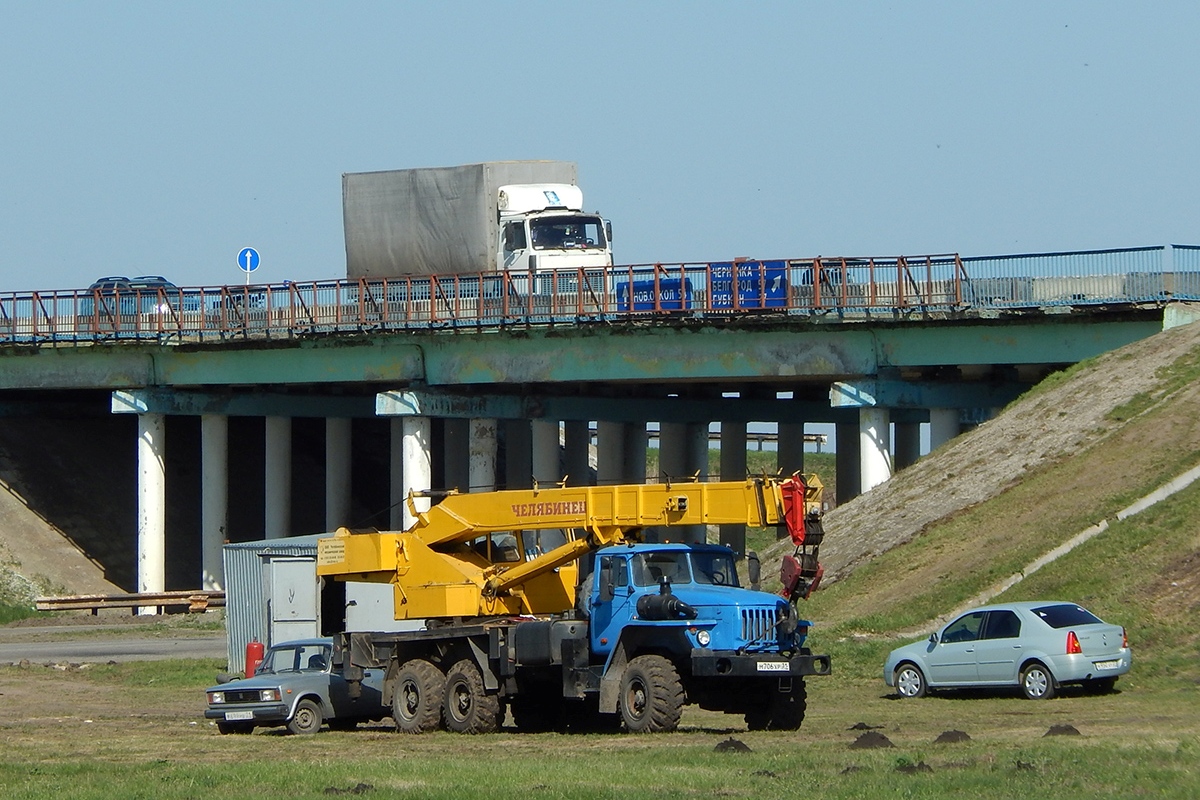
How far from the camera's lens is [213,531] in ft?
210

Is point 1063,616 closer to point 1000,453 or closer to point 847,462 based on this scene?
point 1000,453

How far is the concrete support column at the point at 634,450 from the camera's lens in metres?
65.9

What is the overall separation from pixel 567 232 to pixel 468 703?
34203 mm

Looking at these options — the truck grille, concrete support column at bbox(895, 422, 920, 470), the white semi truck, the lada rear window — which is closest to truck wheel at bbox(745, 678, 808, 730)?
the truck grille

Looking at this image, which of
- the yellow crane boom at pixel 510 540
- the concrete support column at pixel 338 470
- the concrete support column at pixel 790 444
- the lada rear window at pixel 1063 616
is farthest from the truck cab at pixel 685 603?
the concrete support column at pixel 790 444

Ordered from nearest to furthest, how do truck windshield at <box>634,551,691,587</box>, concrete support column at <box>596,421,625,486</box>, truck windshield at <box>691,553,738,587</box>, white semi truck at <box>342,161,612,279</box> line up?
truck windshield at <box>634,551,691,587</box> < truck windshield at <box>691,553,738,587</box> < white semi truck at <box>342,161,612,279</box> < concrete support column at <box>596,421,625,486</box>

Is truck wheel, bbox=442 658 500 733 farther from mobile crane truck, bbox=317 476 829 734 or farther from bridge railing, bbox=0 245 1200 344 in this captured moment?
bridge railing, bbox=0 245 1200 344

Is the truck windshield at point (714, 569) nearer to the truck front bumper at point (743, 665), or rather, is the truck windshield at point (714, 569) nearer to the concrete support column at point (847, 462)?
the truck front bumper at point (743, 665)

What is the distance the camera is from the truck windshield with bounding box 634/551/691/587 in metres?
21.4

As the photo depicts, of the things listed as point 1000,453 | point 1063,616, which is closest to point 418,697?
point 1063,616

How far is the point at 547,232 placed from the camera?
55.7 metres

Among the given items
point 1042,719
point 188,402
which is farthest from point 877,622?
point 188,402

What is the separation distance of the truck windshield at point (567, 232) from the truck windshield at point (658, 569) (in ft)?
114

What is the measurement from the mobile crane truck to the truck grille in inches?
0.9
